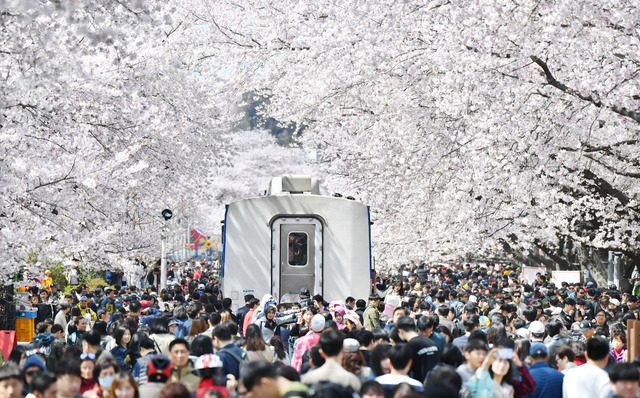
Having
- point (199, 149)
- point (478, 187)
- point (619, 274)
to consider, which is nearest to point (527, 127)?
point (478, 187)

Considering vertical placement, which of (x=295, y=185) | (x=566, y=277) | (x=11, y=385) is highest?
(x=295, y=185)

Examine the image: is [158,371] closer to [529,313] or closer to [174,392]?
[174,392]

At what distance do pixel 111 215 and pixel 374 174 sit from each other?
6.77 metres

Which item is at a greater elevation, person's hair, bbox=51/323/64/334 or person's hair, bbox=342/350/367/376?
person's hair, bbox=51/323/64/334

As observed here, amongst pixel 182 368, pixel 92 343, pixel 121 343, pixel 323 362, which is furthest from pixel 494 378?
pixel 121 343

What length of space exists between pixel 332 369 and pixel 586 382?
91.0 inches

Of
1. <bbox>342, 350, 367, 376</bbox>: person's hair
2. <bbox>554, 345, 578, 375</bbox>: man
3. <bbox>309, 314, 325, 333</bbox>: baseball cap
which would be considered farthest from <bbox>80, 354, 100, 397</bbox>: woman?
<bbox>554, 345, 578, 375</bbox>: man

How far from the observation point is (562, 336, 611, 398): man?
7844mm

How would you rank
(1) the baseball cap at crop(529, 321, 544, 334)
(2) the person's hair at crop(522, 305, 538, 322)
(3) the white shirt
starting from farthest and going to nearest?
(2) the person's hair at crop(522, 305, 538, 322) → (1) the baseball cap at crop(529, 321, 544, 334) → (3) the white shirt

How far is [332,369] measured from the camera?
290 inches

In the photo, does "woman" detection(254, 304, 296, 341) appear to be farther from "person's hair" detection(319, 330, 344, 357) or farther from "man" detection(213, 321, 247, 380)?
"person's hair" detection(319, 330, 344, 357)

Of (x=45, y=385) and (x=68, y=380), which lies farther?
(x=68, y=380)

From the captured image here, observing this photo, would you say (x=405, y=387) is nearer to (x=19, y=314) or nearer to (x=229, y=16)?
(x=19, y=314)

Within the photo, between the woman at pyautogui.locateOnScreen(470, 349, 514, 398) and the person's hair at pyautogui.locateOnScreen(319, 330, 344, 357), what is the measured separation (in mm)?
1151
